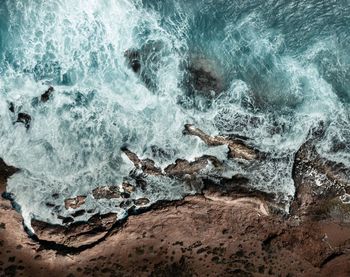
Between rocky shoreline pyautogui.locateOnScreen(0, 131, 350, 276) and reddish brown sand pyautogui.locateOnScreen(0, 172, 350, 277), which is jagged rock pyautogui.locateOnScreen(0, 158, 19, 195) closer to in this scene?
rocky shoreline pyautogui.locateOnScreen(0, 131, 350, 276)

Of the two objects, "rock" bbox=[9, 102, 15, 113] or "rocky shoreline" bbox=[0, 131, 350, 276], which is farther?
"rock" bbox=[9, 102, 15, 113]

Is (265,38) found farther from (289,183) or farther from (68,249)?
(68,249)

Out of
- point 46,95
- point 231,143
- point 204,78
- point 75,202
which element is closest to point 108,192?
point 75,202

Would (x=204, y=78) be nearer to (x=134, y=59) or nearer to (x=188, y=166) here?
(x=134, y=59)

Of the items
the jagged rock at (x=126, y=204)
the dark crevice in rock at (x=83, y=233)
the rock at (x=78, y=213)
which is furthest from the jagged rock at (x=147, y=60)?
the rock at (x=78, y=213)

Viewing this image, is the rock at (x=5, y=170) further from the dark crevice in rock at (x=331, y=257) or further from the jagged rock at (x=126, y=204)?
the dark crevice in rock at (x=331, y=257)

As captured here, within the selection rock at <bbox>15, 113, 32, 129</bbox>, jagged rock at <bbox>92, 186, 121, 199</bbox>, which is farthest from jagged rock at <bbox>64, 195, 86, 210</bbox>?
rock at <bbox>15, 113, 32, 129</bbox>
